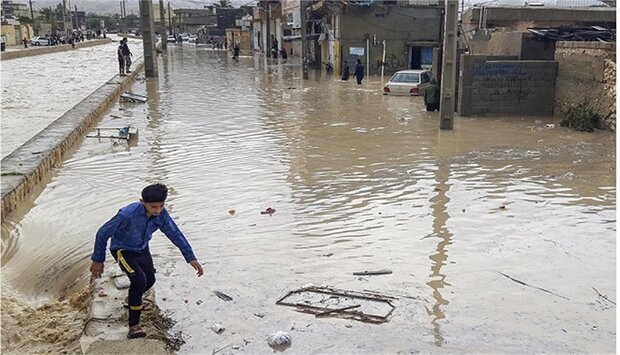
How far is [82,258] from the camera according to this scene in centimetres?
667

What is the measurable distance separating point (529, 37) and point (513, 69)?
1.47 metres

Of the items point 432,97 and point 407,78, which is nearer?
point 432,97

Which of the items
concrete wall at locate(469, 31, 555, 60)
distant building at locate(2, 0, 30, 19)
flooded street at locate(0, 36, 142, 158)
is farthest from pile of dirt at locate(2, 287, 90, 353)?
distant building at locate(2, 0, 30, 19)

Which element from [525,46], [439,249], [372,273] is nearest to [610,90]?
[525,46]

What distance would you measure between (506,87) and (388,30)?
56.9 feet

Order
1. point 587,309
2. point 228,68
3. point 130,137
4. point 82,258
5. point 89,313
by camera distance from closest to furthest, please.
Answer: point 89,313 → point 587,309 → point 82,258 → point 130,137 → point 228,68

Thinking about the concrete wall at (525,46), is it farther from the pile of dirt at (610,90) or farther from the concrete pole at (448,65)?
the concrete pole at (448,65)

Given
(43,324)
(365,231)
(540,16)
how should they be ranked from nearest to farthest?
1. (43,324)
2. (365,231)
3. (540,16)

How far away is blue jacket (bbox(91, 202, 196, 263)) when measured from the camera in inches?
171

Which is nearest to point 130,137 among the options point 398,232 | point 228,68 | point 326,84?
point 398,232

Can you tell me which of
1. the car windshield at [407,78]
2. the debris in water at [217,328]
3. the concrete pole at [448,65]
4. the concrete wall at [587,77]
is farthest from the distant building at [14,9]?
the debris in water at [217,328]

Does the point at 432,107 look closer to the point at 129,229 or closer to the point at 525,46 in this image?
the point at 525,46

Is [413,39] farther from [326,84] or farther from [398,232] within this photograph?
[398,232]

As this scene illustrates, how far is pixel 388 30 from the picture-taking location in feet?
112
